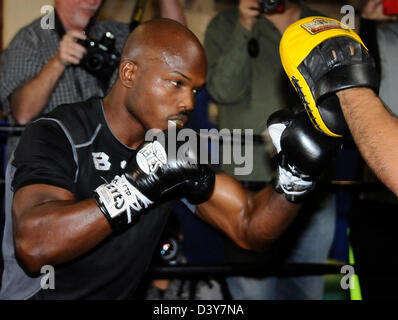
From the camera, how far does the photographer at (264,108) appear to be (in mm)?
2299

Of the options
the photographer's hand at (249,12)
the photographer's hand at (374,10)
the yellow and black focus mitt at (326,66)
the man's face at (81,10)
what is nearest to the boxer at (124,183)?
the yellow and black focus mitt at (326,66)

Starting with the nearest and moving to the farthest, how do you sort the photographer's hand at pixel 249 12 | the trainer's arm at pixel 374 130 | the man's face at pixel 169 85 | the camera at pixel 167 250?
the trainer's arm at pixel 374 130 < the man's face at pixel 169 85 < the camera at pixel 167 250 < the photographer's hand at pixel 249 12

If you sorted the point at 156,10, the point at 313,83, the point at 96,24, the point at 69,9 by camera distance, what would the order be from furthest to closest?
the point at 156,10 → the point at 96,24 → the point at 69,9 → the point at 313,83

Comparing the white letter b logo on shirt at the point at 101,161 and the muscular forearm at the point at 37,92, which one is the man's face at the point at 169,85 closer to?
the white letter b logo on shirt at the point at 101,161

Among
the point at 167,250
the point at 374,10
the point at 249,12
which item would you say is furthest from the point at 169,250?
the point at 374,10

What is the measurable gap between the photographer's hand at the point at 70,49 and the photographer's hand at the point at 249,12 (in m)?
0.68

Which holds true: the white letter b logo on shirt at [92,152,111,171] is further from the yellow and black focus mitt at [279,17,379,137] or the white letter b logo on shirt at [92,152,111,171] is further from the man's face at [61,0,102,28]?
the man's face at [61,0,102,28]

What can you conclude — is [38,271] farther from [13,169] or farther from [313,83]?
[313,83]

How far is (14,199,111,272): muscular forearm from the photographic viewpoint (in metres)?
1.38

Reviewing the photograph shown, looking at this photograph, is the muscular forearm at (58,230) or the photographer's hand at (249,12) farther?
the photographer's hand at (249,12)

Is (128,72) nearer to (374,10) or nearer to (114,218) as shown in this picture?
(114,218)
